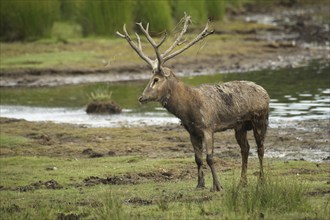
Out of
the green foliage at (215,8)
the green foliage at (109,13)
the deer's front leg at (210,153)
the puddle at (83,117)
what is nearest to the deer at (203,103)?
the deer's front leg at (210,153)

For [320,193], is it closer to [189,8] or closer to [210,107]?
[210,107]

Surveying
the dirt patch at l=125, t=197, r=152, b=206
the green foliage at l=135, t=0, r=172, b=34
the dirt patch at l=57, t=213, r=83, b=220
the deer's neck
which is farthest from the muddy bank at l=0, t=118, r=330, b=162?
the green foliage at l=135, t=0, r=172, b=34

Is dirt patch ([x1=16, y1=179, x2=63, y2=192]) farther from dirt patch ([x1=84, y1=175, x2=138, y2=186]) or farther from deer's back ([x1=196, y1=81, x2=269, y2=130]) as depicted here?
deer's back ([x1=196, y1=81, x2=269, y2=130])

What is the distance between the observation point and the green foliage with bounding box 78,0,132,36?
40469 mm

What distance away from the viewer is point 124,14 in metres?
40.5

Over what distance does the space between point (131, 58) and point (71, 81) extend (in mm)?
4017

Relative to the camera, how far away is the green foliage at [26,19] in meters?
39.1

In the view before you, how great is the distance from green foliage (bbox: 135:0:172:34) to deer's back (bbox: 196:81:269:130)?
2663 cm

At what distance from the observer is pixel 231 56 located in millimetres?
38000

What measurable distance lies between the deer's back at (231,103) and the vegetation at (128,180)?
3.35 ft

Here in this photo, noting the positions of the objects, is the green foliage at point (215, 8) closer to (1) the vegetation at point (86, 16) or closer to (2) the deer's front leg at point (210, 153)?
(1) the vegetation at point (86, 16)

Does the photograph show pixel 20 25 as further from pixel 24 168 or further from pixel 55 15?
pixel 24 168

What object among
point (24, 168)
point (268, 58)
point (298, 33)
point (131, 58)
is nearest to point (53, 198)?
point (24, 168)

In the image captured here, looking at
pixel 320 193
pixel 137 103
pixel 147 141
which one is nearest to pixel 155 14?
pixel 137 103
